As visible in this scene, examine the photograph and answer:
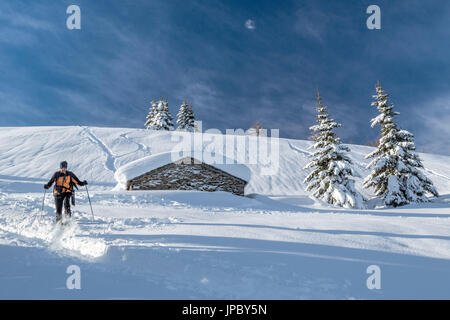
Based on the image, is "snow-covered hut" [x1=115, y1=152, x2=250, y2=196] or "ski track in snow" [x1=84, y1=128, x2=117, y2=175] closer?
"snow-covered hut" [x1=115, y1=152, x2=250, y2=196]

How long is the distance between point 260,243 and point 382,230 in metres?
3.28

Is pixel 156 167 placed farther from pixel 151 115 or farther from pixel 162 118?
pixel 151 115

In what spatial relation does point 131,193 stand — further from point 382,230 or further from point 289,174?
point 289,174

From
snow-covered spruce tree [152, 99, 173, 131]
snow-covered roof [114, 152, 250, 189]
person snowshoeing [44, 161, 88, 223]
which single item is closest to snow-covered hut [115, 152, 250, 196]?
snow-covered roof [114, 152, 250, 189]

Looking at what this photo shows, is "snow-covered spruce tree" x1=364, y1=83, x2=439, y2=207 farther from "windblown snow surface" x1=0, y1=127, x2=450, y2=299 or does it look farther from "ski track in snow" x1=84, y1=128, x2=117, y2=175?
"ski track in snow" x1=84, y1=128, x2=117, y2=175

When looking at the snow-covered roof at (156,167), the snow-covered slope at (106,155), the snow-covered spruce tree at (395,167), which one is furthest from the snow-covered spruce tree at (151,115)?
the snow-covered spruce tree at (395,167)

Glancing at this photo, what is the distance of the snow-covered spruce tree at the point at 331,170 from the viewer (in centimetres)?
1794

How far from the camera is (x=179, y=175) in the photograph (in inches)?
635

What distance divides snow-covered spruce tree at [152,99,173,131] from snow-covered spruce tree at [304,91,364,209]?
30.9 meters

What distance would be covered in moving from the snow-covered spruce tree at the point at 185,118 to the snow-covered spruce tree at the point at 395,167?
3309 cm

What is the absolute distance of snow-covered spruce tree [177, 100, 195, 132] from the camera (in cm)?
4700

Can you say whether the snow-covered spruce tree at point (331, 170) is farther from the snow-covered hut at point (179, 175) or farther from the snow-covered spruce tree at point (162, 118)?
the snow-covered spruce tree at point (162, 118)

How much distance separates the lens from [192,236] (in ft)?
18.0
